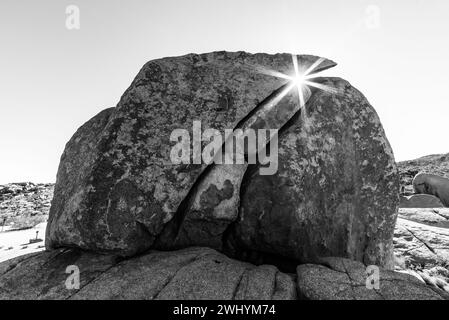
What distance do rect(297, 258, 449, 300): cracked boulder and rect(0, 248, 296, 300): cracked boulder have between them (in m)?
0.41

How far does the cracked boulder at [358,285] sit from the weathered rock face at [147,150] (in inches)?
111

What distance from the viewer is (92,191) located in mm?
7527

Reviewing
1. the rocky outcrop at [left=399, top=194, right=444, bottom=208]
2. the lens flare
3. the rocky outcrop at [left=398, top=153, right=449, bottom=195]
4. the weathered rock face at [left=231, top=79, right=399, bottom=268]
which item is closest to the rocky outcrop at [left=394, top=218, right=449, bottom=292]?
the weathered rock face at [left=231, top=79, right=399, bottom=268]

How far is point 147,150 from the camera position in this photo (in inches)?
320

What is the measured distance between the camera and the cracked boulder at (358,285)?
592 centimetres

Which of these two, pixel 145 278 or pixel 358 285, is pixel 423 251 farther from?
pixel 145 278

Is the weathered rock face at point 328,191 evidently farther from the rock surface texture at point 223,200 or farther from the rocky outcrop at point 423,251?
the rocky outcrop at point 423,251

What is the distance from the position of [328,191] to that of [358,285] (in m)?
2.90

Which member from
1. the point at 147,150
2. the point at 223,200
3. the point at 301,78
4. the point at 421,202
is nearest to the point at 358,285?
the point at 223,200

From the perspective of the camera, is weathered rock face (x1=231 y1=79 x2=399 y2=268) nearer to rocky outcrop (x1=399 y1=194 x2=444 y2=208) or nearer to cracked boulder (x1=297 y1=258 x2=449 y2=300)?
cracked boulder (x1=297 y1=258 x2=449 y2=300)

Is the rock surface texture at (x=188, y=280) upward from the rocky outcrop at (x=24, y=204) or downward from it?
upward

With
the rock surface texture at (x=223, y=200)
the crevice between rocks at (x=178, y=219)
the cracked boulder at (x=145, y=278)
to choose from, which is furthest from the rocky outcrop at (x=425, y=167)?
the cracked boulder at (x=145, y=278)

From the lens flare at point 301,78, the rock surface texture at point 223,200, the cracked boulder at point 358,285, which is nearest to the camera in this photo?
the cracked boulder at point 358,285
